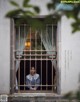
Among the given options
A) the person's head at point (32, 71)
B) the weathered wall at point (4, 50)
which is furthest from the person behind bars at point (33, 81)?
the weathered wall at point (4, 50)

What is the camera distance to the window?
1383 cm

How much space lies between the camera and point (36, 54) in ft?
45.2

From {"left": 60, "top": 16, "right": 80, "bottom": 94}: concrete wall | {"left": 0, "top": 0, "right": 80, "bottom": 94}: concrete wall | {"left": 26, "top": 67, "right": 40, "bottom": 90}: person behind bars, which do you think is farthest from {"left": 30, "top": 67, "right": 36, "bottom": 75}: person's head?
{"left": 60, "top": 16, "right": 80, "bottom": 94}: concrete wall

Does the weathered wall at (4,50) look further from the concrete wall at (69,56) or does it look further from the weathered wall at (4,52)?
the concrete wall at (69,56)

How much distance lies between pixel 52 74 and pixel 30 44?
A: 3.92 ft

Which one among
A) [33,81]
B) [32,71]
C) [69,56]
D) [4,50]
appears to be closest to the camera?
[69,56]

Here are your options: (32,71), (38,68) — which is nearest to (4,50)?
(32,71)

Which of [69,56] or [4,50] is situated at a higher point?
[4,50]

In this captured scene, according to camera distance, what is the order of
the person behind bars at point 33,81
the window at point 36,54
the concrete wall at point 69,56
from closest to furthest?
the concrete wall at point 69,56 < the window at point 36,54 < the person behind bars at point 33,81

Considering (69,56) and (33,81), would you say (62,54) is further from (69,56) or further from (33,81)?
(33,81)

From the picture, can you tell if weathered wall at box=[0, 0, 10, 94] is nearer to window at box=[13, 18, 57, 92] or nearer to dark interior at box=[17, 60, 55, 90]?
window at box=[13, 18, 57, 92]

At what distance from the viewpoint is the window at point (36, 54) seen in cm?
1383

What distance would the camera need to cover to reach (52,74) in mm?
14023

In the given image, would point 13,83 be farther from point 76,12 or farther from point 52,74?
point 76,12
